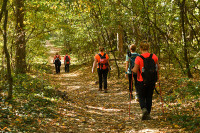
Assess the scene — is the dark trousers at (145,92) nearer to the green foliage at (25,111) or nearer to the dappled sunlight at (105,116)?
the dappled sunlight at (105,116)

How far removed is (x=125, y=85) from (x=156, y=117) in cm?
595

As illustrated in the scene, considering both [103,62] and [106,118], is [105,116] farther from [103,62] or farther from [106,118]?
[103,62]

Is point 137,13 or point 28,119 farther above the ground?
point 137,13

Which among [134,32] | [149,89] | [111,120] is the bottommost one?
[111,120]

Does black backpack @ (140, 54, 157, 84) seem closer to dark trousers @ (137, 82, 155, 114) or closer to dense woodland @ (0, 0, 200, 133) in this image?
dark trousers @ (137, 82, 155, 114)

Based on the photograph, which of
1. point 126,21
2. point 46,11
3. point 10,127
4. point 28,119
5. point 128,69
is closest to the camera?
point 10,127

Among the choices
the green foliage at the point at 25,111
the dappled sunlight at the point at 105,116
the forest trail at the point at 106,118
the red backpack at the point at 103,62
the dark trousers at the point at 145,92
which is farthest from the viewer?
the red backpack at the point at 103,62

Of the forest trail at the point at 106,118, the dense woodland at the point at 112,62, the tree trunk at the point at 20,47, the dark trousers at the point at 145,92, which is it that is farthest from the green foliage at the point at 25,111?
the tree trunk at the point at 20,47

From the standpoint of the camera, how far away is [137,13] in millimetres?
10336

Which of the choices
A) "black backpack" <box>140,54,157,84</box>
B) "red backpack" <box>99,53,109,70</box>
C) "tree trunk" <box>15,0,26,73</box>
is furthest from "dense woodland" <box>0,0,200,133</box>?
"red backpack" <box>99,53,109,70</box>

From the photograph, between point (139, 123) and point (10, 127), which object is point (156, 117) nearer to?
point (139, 123)

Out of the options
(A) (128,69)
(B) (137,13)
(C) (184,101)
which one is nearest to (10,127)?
(A) (128,69)

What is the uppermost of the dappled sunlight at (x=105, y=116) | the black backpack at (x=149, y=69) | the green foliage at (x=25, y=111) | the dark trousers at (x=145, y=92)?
the black backpack at (x=149, y=69)

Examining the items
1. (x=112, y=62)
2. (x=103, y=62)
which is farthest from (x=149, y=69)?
(x=112, y=62)
